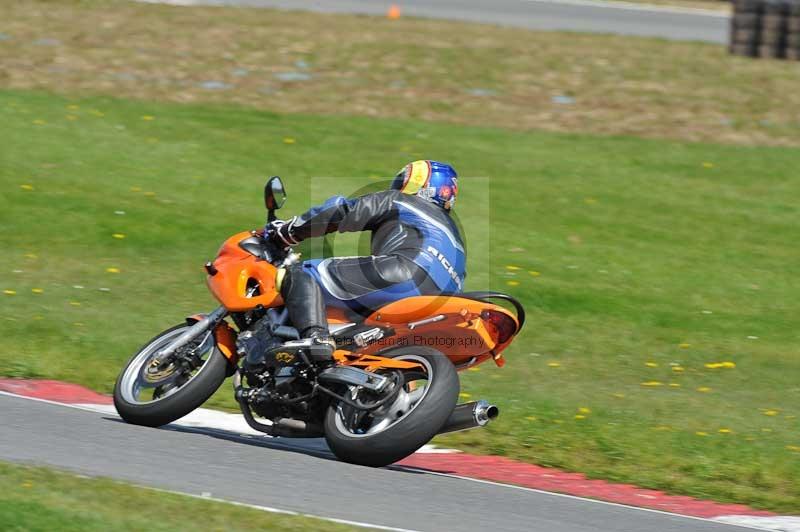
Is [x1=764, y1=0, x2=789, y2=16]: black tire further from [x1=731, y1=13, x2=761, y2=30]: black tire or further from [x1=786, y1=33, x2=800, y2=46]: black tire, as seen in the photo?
[x1=786, y1=33, x2=800, y2=46]: black tire

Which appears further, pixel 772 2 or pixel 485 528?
pixel 772 2

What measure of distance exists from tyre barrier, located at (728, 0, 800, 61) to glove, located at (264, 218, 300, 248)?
60.0 ft

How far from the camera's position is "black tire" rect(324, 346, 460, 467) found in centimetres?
716

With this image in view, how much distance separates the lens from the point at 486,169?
1827 cm

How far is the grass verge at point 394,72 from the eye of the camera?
69.5 ft

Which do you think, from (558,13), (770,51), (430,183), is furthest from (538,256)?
(558,13)

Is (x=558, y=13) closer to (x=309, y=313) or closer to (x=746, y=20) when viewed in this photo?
(x=746, y=20)

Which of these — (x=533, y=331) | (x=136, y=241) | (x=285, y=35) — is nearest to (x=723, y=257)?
(x=533, y=331)

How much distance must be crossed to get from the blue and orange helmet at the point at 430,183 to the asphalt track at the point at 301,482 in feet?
5.46

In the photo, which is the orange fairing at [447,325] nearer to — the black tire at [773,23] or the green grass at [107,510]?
the green grass at [107,510]

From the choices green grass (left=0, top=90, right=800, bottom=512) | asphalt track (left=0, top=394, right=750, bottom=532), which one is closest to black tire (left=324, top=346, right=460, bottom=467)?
asphalt track (left=0, top=394, right=750, bottom=532)

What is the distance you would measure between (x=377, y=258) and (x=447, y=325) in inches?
23.2

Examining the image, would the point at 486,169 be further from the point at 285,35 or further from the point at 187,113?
the point at 285,35

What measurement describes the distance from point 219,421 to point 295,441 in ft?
2.06
